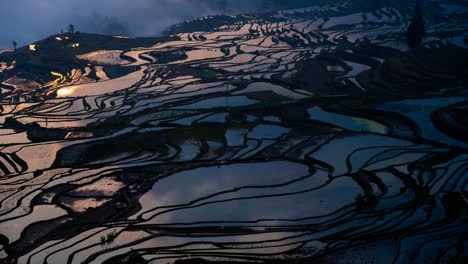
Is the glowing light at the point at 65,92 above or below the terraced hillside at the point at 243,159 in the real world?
above

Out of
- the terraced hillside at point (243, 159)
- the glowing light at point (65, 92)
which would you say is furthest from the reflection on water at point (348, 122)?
the glowing light at point (65, 92)

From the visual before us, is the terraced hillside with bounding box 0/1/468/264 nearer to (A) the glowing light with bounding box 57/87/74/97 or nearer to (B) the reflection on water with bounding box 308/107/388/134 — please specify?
(B) the reflection on water with bounding box 308/107/388/134

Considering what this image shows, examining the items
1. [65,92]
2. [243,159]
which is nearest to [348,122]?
[243,159]

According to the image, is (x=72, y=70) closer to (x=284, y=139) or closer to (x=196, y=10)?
(x=284, y=139)

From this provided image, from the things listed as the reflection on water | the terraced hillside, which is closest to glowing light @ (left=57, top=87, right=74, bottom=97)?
the terraced hillside

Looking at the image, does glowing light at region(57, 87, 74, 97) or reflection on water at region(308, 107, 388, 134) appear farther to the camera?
glowing light at region(57, 87, 74, 97)

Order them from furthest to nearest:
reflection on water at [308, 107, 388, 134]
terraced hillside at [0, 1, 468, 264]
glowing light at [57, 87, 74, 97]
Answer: glowing light at [57, 87, 74, 97] < reflection on water at [308, 107, 388, 134] < terraced hillside at [0, 1, 468, 264]

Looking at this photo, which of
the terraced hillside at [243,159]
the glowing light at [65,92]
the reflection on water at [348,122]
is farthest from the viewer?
the glowing light at [65,92]

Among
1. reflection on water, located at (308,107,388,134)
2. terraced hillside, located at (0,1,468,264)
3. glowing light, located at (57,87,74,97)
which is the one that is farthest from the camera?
glowing light, located at (57,87,74,97)

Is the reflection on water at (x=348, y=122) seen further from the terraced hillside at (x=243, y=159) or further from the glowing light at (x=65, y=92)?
the glowing light at (x=65, y=92)
